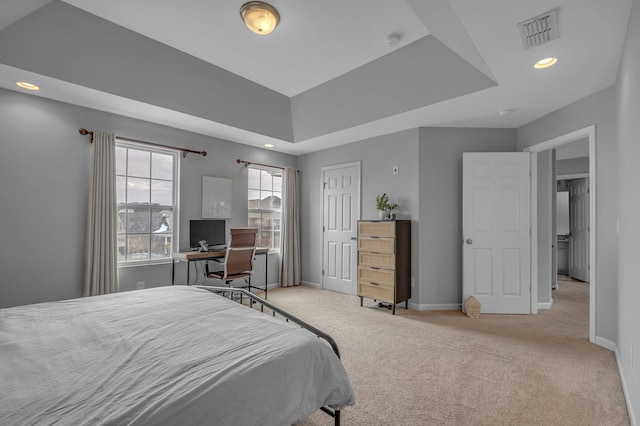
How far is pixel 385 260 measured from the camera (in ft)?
13.1

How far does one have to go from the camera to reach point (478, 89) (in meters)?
2.96

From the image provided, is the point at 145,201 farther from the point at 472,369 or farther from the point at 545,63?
the point at 545,63

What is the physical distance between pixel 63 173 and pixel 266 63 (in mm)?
2501

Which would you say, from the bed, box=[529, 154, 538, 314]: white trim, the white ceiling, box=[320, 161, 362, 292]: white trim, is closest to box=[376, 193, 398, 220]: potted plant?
box=[320, 161, 362, 292]: white trim

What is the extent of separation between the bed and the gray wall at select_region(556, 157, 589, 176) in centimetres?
666

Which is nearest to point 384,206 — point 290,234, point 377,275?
point 377,275

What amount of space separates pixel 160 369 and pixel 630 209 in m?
2.89

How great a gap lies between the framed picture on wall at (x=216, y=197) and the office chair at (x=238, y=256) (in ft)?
2.39

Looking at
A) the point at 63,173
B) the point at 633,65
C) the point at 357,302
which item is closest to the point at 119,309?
the point at 63,173

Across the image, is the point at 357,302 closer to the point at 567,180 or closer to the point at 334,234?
the point at 334,234

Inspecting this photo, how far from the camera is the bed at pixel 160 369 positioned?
0.96 meters

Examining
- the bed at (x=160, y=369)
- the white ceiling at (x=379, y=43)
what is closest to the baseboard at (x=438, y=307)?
the white ceiling at (x=379, y=43)

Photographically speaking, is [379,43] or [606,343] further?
[379,43]

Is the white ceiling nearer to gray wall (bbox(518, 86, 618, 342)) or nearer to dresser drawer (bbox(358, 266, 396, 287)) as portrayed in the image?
gray wall (bbox(518, 86, 618, 342))
